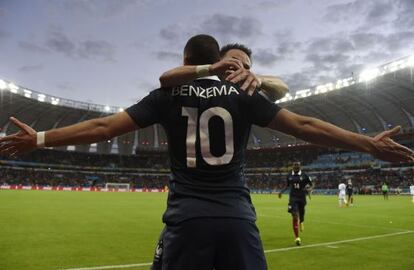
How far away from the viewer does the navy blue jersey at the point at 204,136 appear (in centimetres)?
281

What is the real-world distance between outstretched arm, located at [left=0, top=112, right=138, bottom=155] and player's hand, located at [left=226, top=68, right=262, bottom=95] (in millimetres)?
790

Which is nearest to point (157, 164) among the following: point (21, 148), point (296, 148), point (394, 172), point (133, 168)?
point (133, 168)

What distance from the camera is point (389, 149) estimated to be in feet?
9.66

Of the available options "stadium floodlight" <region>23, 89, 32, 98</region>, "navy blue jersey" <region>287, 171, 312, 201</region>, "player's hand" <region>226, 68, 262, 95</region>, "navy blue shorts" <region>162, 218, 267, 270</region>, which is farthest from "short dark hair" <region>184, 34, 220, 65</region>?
"stadium floodlight" <region>23, 89, 32, 98</region>

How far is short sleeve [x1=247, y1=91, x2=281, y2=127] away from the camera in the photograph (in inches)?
116

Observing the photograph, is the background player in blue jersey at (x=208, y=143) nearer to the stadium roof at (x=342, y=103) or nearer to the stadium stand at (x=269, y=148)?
the stadium stand at (x=269, y=148)

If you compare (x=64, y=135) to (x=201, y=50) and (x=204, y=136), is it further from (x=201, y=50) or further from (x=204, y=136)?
(x=201, y=50)

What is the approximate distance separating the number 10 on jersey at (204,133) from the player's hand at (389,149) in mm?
1075

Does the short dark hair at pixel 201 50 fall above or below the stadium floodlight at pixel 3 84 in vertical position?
below

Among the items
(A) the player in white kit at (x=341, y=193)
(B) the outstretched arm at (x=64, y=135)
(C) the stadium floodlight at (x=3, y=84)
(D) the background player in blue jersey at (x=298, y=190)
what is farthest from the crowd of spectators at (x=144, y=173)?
(B) the outstretched arm at (x=64, y=135)

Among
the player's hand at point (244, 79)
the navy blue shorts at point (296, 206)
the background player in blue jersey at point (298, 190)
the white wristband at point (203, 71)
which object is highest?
the white wristband at point (203, 71)

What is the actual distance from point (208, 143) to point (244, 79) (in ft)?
1.68

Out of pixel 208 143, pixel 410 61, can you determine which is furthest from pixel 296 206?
pixel 410 61

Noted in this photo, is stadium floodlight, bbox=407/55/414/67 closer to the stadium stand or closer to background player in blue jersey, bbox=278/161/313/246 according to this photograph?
the stadium stand
